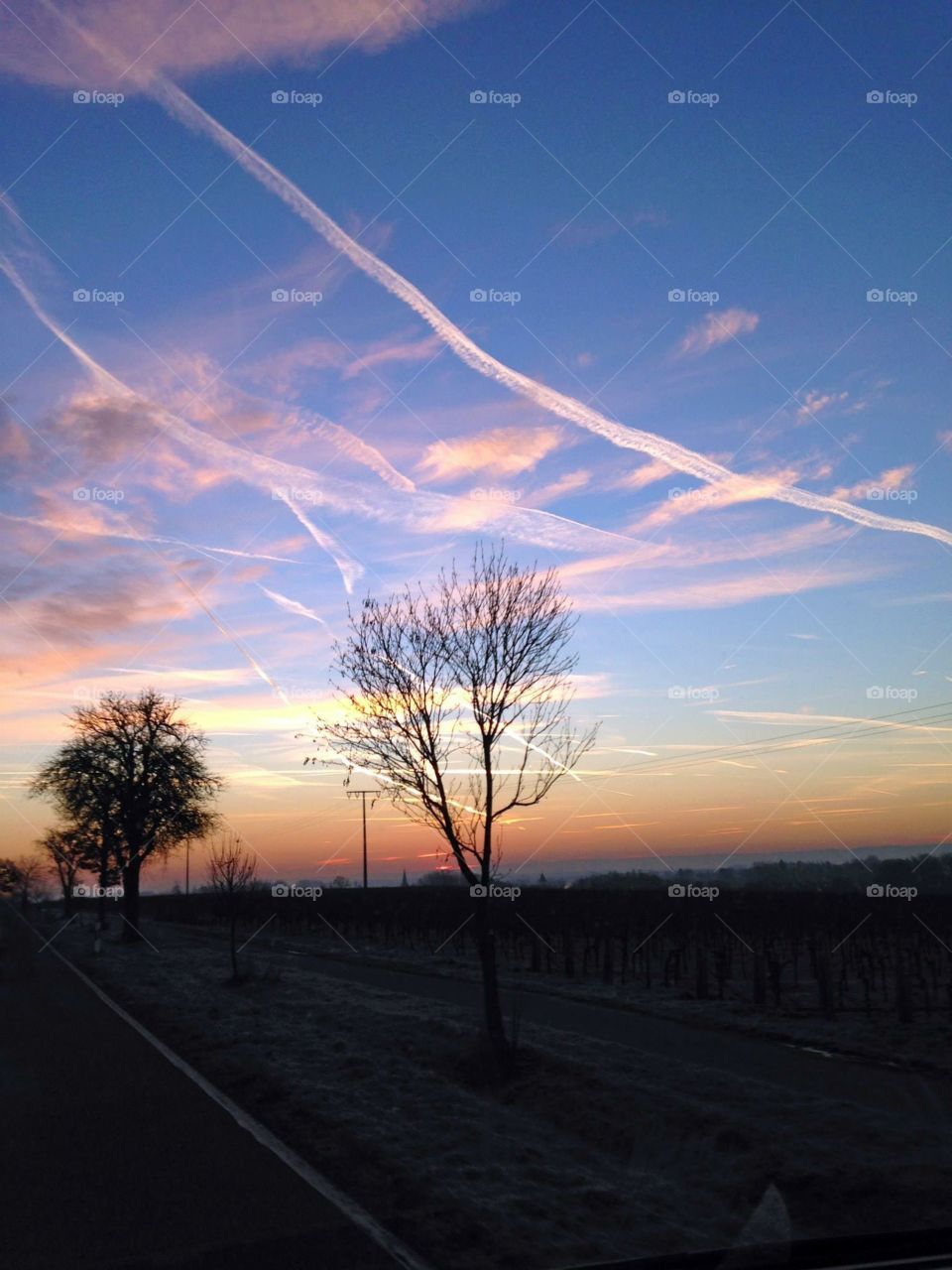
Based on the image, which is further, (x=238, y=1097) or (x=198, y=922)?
(x=198, y=922)

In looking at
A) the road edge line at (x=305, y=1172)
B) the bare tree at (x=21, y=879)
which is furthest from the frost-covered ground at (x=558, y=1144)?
the bare tree at (x=21, y=879)

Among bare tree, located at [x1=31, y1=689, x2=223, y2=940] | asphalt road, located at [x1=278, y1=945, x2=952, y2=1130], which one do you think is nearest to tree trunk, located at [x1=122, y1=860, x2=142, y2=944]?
bare tree, located at [x1=31, y1=689, x2=223, y2=940]

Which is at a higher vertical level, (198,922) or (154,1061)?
(154,1061)

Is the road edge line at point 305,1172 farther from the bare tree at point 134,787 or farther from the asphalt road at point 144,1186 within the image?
the bare tree at point 134,787

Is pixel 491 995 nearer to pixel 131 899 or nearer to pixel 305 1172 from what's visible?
pixel 305 1172

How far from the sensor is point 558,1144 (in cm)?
953

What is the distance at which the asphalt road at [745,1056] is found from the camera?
1151 cm

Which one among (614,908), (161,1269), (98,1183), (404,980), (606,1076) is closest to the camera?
(161,1269)

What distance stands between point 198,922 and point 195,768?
35.0m

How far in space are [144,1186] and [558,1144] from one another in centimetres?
369

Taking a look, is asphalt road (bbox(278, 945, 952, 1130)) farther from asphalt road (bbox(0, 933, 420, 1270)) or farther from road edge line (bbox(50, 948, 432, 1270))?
asphalt road (bbox(0, 933, 420, 1270))

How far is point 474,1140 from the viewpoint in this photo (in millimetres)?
9180

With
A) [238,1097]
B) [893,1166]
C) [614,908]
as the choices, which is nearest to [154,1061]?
[238,1097]

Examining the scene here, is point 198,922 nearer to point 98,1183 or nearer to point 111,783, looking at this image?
point 111,783
